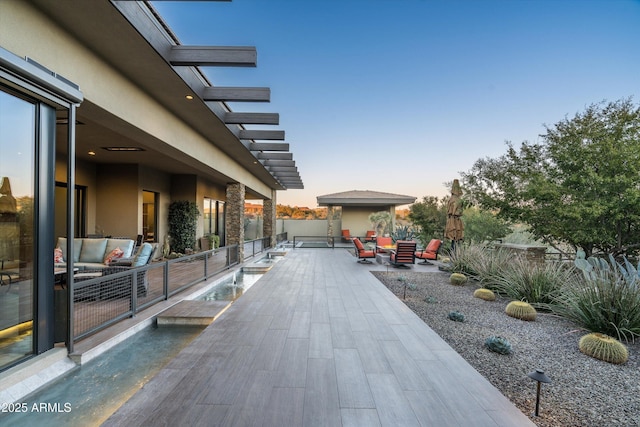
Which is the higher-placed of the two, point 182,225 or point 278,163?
point 278,163

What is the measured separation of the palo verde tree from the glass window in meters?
9.19

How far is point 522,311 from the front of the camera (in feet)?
15.4

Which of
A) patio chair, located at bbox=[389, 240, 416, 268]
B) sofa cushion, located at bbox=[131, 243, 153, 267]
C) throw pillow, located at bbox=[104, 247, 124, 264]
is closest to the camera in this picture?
sofa cushion, located at bbox=[131, 243, 153, 267]

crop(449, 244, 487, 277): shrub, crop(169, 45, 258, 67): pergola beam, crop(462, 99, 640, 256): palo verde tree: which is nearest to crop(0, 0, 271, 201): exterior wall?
crop(169, 45, 258, 67): pergola beam

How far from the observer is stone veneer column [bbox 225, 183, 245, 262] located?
1006cm

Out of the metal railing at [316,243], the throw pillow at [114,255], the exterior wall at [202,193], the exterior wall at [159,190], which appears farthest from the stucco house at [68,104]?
the metal railing at [316,243]

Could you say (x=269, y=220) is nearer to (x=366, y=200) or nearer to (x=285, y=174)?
(x=285, y=174)

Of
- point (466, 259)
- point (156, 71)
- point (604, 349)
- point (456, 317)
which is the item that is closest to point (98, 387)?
point (156, 71)

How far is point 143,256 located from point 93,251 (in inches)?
86.6

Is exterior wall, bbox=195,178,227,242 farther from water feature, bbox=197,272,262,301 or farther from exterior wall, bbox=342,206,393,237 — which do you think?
exterior wall, bbox=342,206,393,237

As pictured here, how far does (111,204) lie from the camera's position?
30.4 feet

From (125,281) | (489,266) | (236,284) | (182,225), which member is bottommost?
(236,284)

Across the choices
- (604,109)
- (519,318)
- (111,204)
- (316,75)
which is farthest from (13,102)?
(604,109)

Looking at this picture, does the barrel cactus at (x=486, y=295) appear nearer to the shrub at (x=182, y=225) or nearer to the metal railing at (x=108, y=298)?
the metal railing at (x=108, y=298)
